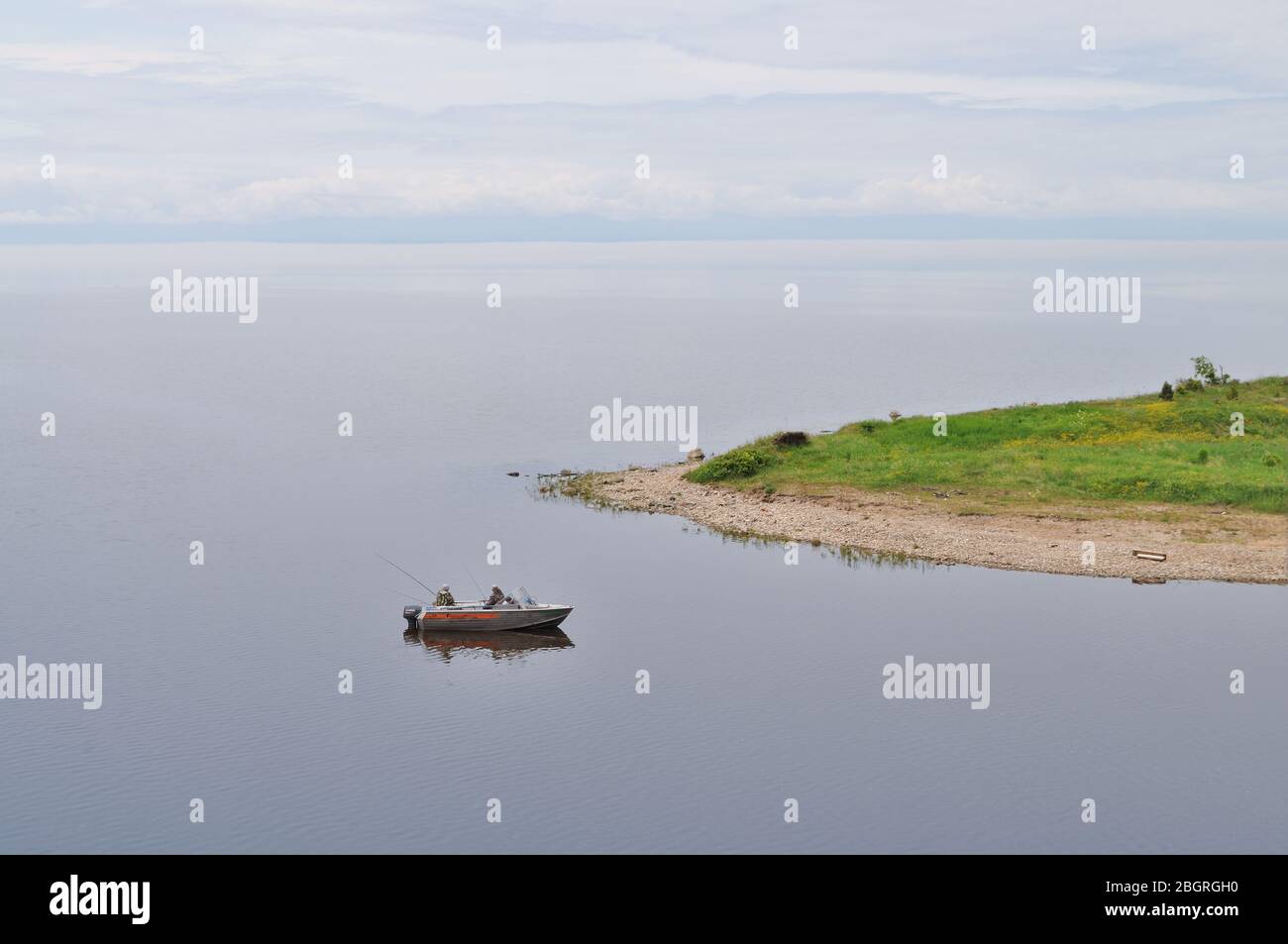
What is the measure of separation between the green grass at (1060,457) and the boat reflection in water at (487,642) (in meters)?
20.7

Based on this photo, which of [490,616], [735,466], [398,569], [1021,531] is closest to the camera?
[490,616]

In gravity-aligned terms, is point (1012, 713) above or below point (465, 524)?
below

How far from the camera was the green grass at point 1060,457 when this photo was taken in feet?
209

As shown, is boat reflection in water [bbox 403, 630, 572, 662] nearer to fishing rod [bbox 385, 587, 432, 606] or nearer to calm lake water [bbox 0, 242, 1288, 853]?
calm lake water [bbox 0, 242, 1288, 853]

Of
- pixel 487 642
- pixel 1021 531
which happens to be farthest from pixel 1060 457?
pixel 487 642

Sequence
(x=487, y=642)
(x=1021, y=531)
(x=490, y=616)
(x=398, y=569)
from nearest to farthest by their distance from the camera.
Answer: (x=487, y=642) < (x=490, y=616) < (x=1021, y=531) < (x=398, y=569)

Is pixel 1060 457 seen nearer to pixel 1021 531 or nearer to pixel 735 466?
pixel 1021 531

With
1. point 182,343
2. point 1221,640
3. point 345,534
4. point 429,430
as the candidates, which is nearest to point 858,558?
point 1221,640

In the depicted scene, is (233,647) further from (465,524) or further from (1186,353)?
(1186,353)

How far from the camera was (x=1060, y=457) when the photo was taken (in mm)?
69188

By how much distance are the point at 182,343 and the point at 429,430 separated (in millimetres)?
100708

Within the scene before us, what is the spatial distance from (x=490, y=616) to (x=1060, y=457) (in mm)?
31521
